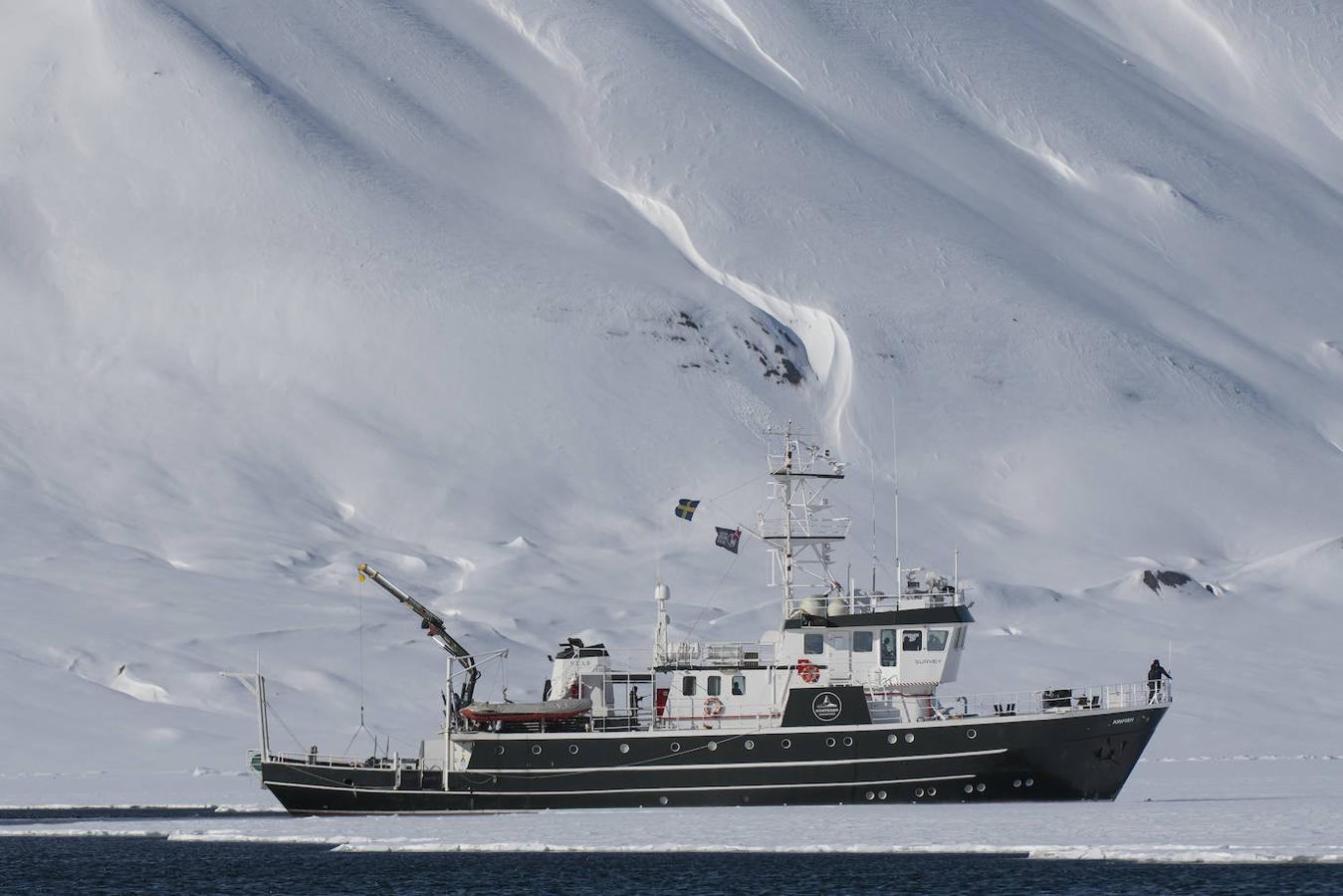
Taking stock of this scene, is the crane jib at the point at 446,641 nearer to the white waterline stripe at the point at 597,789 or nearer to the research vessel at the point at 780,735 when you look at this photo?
the research vessel at the point at 780,735

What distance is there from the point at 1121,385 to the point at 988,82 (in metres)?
47.1

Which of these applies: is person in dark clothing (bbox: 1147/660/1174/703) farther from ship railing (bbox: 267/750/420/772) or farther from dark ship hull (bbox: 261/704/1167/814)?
ship railing (bbox: 267/750/420/772)

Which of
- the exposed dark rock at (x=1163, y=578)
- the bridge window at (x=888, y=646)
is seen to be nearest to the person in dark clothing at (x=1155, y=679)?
the bridge window at (x=888, y=646)

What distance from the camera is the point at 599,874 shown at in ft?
134

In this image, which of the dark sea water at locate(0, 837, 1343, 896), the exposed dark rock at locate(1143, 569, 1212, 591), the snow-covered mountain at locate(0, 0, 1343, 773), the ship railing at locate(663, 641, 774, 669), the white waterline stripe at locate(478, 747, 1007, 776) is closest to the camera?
the dark sea water at locate(0, 837, 1343, 896)

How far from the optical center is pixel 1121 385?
125 m

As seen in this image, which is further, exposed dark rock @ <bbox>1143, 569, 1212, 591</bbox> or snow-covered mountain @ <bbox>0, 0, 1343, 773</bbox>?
exposed dark rock @ <bbox>1143, 569, 1212, 591</bbox>

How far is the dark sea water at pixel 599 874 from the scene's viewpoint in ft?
121

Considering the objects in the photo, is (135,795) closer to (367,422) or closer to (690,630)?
(690,630)

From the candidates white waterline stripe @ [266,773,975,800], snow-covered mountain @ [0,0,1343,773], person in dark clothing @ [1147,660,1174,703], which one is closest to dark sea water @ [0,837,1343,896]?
white waterline stripe @ [266,773,975,800]

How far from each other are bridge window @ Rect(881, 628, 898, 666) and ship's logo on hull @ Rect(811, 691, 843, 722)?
2.08 metres

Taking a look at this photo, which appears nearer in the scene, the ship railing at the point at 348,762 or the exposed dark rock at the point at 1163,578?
the ship railing at the point at 348,762

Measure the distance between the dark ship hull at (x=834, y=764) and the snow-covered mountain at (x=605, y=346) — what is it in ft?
69.5

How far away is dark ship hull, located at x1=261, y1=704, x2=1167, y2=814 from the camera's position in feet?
159
